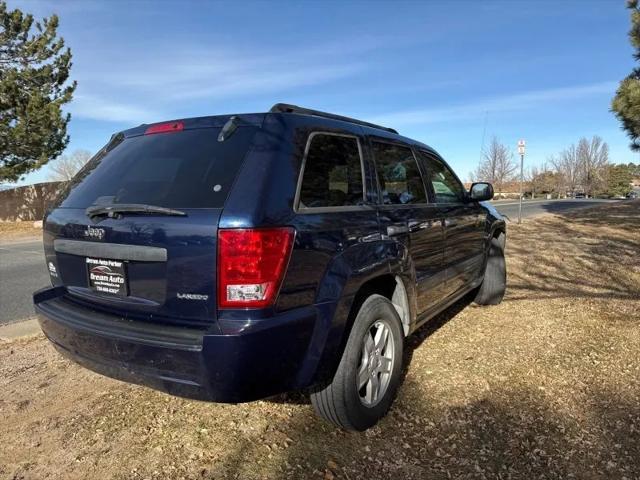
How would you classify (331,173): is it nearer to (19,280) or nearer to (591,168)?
(19,280)

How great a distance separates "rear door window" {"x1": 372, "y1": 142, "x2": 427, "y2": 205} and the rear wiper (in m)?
1.43

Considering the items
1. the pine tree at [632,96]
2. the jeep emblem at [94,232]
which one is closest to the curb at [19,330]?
the jeep emblem at [94,232]

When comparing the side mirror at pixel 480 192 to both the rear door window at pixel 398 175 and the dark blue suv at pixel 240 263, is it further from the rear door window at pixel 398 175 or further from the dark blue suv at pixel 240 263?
the dark blue suv at pixel 240 263

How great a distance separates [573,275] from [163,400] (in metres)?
5.97

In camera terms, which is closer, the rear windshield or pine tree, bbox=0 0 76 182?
the rear windshield

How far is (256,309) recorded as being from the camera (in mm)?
2186

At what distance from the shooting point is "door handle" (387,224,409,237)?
A: 121 inches

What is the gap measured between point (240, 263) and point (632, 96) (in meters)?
11.3

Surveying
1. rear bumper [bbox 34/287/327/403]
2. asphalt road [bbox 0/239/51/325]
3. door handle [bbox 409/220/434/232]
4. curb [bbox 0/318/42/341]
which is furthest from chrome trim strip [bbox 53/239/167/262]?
asphalt road [bbox 0/239/51/325]

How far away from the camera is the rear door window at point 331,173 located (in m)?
2.55

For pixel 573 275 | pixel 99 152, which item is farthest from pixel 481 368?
pixel 573 275

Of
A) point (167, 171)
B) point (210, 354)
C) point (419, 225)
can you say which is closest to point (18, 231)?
point (167, 171)

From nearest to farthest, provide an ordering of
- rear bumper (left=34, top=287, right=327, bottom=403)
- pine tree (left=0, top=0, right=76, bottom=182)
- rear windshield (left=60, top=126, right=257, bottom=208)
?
rear bumper (left=34, top=287, right=327, bottom=403), rear windshield (left=60, top=126, right=257, bottom=208), pine tree (left=0, top=0, right=76, bottom=182)

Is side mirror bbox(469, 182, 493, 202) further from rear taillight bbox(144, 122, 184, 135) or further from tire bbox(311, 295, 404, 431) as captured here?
rear taillight bbox(144, 122, 184, 135)
